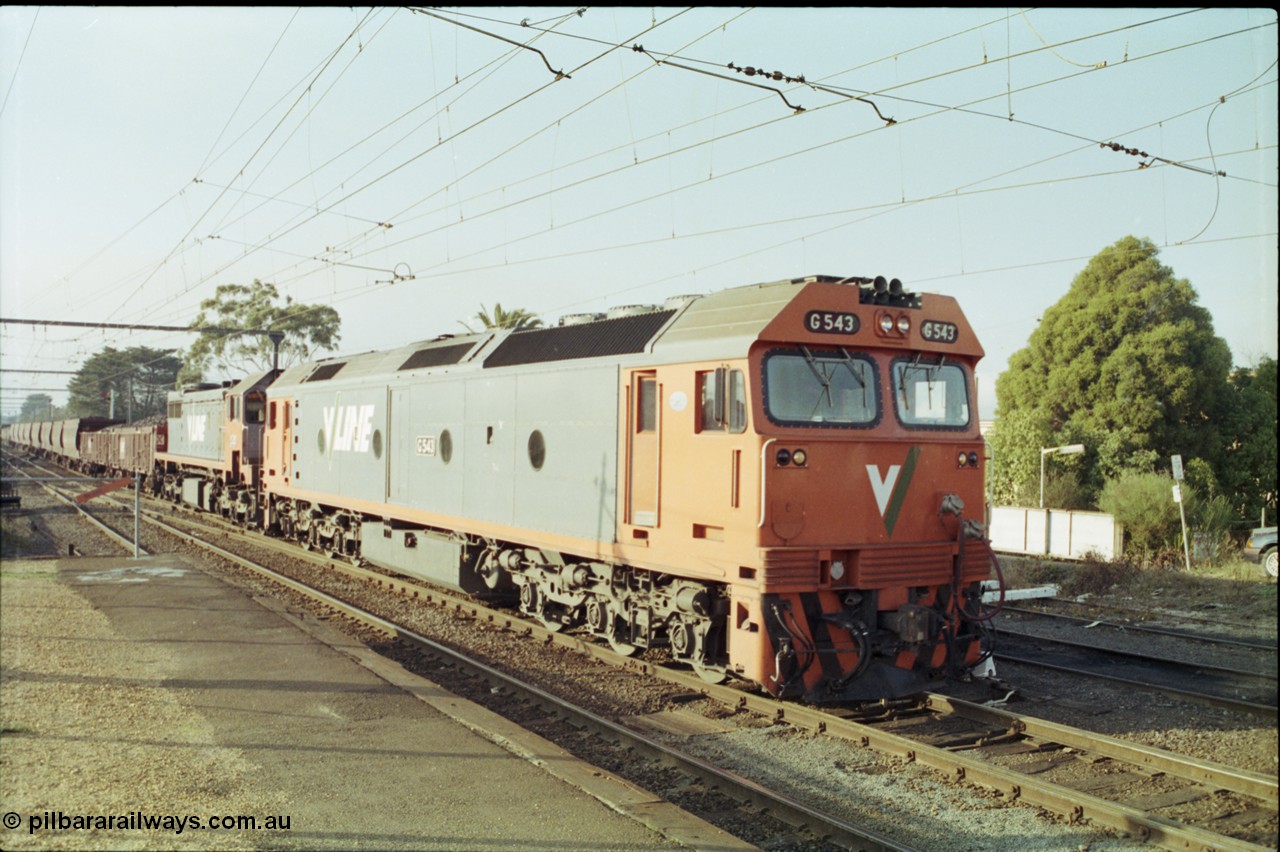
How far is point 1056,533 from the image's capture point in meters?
24.9

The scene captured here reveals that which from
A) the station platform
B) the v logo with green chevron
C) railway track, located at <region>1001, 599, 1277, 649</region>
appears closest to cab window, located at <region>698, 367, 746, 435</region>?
the v logo with green chevron

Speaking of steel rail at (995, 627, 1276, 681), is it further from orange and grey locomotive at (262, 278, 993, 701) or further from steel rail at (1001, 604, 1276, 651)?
orange and grey locomotive at (262, 278, 993, 701)

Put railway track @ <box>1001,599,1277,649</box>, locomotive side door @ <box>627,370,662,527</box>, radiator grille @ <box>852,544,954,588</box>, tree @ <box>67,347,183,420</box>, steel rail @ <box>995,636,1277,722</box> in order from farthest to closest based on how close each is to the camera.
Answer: tree @ <box>67,347,183,420</box>, railway track @ <box>1001,599,1277,649</box>, locomotive side door @ <box>627,370,662,527</box>, steel rail @ <box>995,636,1277,722</box>, radiator grille @ <box>852,544,954,588</box>

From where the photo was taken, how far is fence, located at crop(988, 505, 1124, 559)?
23188mm

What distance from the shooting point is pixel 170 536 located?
25203 mm

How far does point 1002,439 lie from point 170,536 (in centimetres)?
2315

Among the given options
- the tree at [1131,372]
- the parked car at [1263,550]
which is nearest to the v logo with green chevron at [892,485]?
the parked car at [1263,550]

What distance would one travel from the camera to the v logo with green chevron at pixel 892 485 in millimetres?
9383

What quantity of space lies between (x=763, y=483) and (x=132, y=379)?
257 feet

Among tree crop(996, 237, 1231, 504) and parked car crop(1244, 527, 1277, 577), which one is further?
tree crop(996, 237, 1231, 504)

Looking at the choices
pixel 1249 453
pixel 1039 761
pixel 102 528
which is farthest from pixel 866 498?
pixel 1249 453

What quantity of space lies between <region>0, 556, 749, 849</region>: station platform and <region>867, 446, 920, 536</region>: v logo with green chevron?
147 inches

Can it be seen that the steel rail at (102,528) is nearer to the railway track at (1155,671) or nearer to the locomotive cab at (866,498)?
the locomotive cab at (866,498)

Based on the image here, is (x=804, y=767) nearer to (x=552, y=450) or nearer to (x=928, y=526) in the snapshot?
(x=928, y=526)
